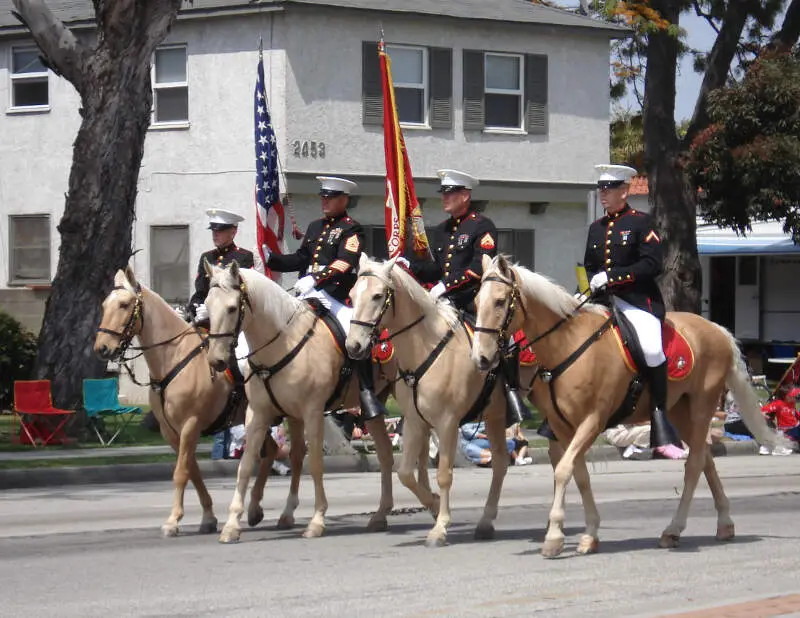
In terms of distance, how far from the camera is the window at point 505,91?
32.5 m

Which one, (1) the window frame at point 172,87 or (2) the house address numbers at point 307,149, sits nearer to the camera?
(2) the house address numbers at point 307,149

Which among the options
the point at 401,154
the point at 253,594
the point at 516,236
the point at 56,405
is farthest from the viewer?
the point at 516,236

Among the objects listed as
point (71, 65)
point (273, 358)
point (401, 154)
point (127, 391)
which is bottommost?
point (127, 391)

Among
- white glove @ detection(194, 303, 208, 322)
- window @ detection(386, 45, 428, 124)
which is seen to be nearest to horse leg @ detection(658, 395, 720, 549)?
white glove @ detection(194, 303, 208, 322)

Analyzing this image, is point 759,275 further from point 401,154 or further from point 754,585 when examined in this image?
point 754,585

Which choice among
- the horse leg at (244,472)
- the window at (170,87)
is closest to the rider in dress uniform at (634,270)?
the horse leg at (244,472)

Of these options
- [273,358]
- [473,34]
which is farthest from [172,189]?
[273,358]

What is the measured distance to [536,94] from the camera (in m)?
33.2

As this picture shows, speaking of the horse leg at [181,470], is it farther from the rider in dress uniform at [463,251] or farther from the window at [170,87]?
the window at [170,87]

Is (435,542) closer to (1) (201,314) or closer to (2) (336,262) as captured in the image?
(2) (336,262)

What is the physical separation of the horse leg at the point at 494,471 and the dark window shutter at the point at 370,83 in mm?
19019

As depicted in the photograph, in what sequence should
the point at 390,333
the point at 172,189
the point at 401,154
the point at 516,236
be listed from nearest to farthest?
the point at 390,333
the point at 401,154
the point at 172,189
the point at 516,236

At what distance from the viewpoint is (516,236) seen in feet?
110

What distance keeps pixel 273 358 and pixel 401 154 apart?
6.83 meters
